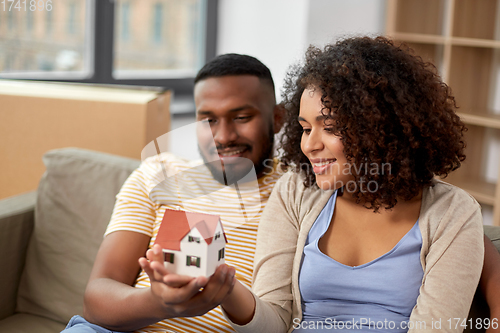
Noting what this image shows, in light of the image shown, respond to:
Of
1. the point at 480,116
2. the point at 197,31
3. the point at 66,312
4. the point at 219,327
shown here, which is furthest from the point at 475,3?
the point at 66,312

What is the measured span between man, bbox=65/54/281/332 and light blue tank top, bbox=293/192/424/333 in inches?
7.3

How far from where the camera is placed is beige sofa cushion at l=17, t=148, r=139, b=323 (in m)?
1.41

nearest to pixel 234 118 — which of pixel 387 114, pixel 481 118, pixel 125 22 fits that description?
pixel 387 114

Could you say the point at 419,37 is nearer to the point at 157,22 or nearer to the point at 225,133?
the point at 157,22

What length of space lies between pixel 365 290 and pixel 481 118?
1.72 meters

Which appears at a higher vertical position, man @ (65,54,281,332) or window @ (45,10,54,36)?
window @ (45,10,54,36)

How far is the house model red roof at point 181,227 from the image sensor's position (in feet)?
2.20

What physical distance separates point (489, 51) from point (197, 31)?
1.81 metres

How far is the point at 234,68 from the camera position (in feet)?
4.02

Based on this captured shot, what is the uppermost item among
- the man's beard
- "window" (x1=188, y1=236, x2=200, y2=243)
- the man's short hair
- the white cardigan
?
the man's short hair

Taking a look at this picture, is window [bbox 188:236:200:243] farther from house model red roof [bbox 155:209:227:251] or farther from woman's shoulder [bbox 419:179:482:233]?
woman's shoulder [bbox 419:179:482:233]

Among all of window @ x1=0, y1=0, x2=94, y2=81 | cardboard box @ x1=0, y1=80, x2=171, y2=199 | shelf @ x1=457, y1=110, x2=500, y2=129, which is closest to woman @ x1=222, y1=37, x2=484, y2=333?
cardboard box @ x1=0, y1=80, x2=171, y2=199

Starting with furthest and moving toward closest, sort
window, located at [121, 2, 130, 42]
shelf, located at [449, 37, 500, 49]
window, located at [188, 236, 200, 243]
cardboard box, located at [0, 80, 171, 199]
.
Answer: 1. window, located at [121, 2, 130, 42]
2. shelf, located at [449, 37, 500, 49]
3. cardboard box, located at [0, 80, 171, 199]
4. window, located at [188, 236, 200, 243]

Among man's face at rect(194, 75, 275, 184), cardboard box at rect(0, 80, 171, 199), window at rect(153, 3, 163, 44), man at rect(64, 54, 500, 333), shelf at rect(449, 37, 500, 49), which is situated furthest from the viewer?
window at rect(153, 3, 163, 44)
